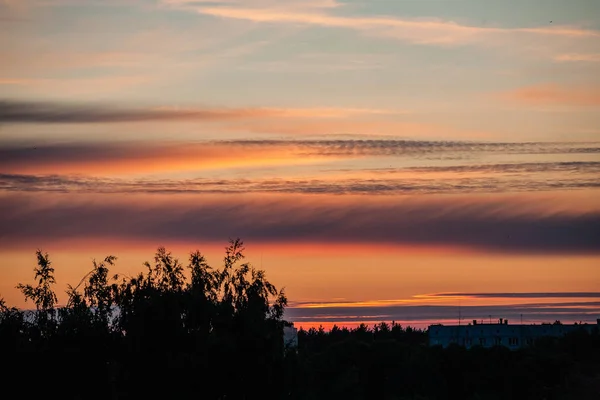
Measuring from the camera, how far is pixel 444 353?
4658 inches

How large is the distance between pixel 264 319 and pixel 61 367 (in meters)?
8.54

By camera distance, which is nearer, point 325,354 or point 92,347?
point 92,347

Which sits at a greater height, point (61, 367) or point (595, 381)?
point (595, 381)

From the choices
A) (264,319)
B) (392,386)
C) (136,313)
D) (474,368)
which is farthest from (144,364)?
(474,368)

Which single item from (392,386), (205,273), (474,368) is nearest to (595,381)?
(474,368)

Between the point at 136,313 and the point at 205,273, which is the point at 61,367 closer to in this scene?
the point at 136,313

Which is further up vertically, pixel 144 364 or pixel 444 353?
pixel 444 353

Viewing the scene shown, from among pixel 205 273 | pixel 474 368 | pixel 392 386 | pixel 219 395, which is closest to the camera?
pixel 219 395

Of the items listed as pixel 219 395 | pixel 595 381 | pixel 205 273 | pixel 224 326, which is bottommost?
pixel 219 395

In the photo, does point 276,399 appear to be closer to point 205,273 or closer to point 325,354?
point 205,273

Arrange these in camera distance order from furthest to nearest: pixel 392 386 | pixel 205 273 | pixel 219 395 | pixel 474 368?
pixel 474 368 → pixel 392 386 → pixel 205 273 → pixel 219 395

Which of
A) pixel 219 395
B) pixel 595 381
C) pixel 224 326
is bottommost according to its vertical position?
pixel 219 395

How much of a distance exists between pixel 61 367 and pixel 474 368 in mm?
76870

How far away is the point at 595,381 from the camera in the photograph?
356 ft
